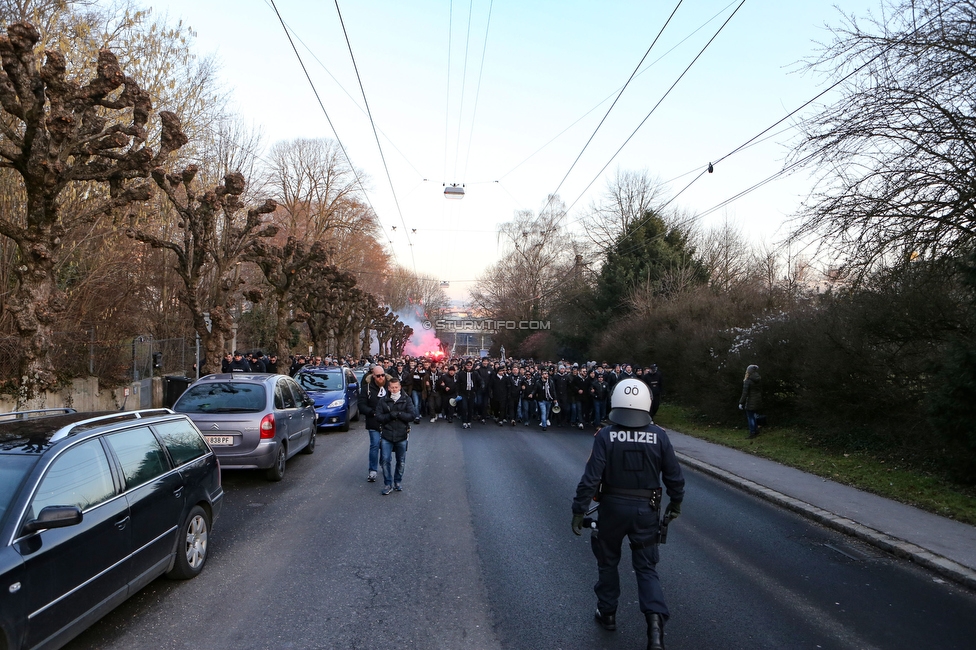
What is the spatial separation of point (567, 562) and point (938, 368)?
6.98 metres

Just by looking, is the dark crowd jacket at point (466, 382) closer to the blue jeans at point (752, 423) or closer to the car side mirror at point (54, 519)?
the blue jeans at point (752, 423)

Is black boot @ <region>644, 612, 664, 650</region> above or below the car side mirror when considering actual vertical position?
below

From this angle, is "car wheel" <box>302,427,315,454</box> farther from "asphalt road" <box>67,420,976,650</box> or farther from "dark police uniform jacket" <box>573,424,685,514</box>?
"dark police uniform jacket" <box>573,424,685,514</box>

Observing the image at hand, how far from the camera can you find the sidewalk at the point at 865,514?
22.5ft

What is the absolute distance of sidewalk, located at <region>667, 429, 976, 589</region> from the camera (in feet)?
22.5

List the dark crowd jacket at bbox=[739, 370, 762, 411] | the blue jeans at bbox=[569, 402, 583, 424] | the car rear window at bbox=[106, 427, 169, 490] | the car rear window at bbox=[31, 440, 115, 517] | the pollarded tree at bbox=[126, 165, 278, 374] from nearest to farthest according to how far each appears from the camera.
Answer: the car rear window at bbox=[31, 440, 115, 517]
the car rear window at bbox=[106, 427, 169, 490]
the dark crowd jacket at bbox=[739, 370, 762, 411]
the pollarded tree at bbox=[126, 165, 278, 374]
the blue jeans at bbox=[569, 402, 583, 424]

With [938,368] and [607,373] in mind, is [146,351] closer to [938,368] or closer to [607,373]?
[607,373]

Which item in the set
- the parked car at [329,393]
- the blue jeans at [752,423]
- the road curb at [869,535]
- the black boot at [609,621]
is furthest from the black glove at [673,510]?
the parked car at [329,393]

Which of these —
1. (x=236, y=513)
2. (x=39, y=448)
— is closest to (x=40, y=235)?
(x=236, y=513)

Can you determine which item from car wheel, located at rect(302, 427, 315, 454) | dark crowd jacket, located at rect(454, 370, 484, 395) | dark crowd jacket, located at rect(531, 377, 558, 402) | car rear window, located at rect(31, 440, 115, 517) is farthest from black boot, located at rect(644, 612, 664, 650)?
dark crowd jacket, located at rect(454, 370, 484, 395)

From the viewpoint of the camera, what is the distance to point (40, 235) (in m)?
11.4

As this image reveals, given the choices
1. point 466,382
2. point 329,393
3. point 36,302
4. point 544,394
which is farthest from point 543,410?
point 36,302

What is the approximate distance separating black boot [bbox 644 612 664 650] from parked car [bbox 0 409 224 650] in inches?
137

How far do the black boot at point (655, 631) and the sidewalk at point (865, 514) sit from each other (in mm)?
3387
